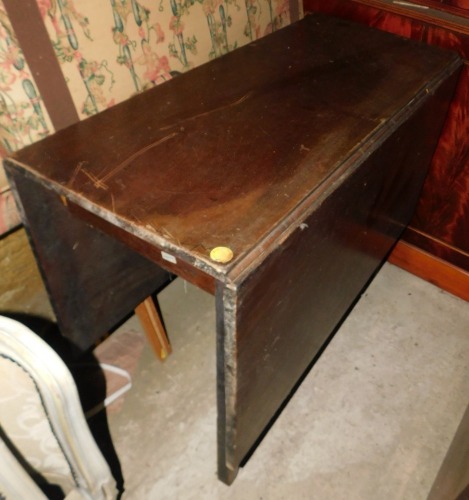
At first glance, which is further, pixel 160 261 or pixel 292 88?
pixel 292 88

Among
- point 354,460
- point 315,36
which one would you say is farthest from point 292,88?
point 354,460

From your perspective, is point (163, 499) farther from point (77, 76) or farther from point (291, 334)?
point (77, 76)

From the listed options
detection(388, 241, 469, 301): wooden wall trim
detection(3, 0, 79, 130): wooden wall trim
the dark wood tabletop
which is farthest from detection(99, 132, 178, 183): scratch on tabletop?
detection(388, 241, 469, 301): wooden wall trim

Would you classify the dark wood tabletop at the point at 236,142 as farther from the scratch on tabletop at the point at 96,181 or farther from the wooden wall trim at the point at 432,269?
the wooden wall trim at the point at 432,269

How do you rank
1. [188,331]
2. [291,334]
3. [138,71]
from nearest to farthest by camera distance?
1. [291,334]
2. [138,71]
3. [188,331]

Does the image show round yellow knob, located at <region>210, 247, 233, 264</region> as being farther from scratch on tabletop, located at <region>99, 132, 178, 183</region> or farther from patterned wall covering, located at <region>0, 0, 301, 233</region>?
patterned wall covering, located at <region>0, 0, 301, 233</region>

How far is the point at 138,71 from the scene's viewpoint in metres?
1.13

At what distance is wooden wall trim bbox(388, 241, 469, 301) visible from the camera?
5.25 feet

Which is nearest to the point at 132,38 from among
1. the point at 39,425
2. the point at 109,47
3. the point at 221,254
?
the point at 109,47

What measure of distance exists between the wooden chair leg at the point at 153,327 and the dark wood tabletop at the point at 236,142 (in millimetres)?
555

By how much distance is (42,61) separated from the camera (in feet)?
3.07

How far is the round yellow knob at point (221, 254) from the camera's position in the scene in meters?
0.68

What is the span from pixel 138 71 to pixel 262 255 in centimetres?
67

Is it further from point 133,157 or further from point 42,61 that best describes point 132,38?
point 133,157
